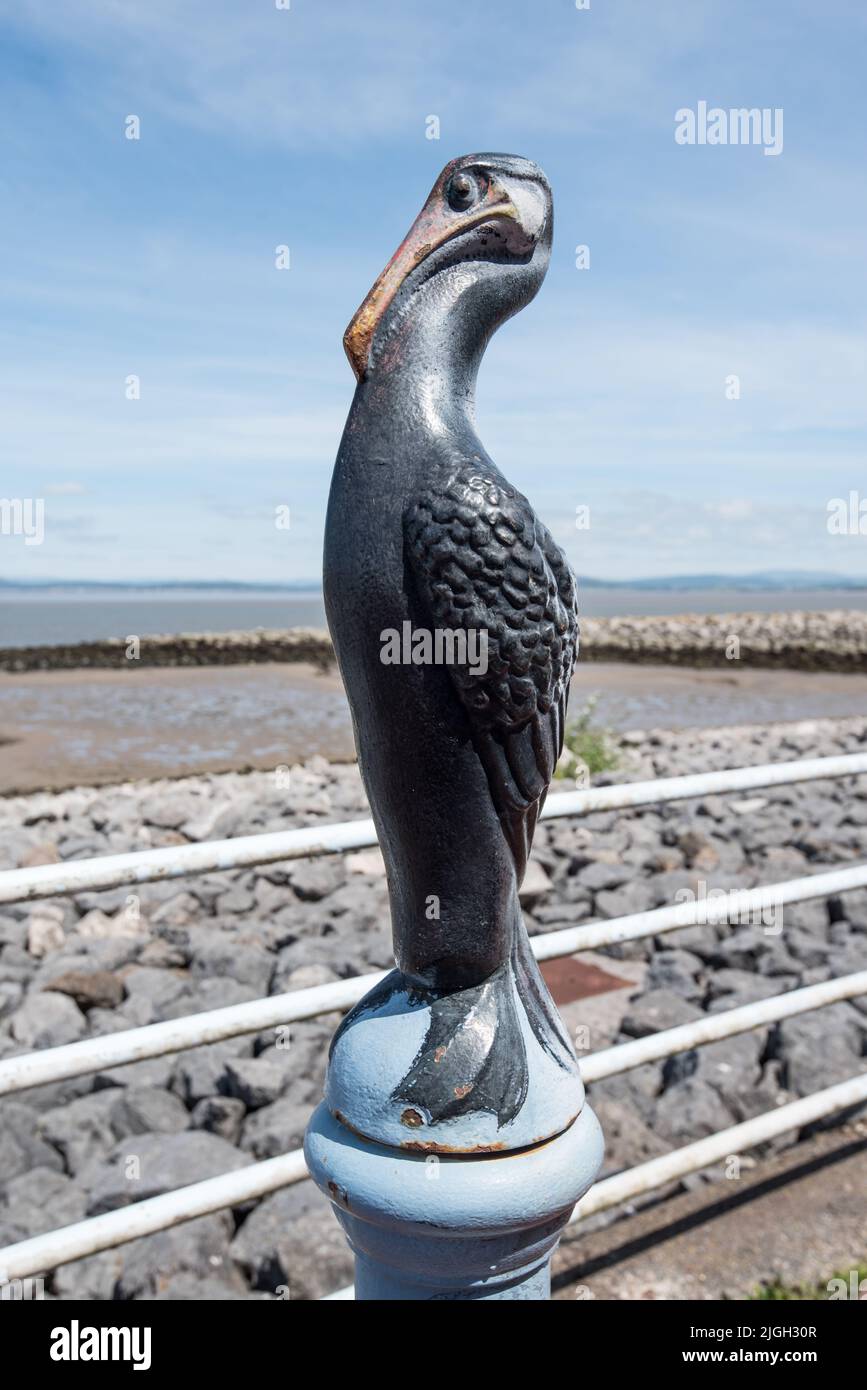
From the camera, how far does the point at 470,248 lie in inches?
69.4

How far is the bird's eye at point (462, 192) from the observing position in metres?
1.75

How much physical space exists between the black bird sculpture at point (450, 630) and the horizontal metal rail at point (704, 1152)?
1.00 m

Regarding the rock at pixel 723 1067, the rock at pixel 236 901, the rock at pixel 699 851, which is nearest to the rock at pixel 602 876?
the rock at pixel 699 851

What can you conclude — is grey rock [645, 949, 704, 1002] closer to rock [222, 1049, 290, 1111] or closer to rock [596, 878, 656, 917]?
rock [596, 878, 656, 917]

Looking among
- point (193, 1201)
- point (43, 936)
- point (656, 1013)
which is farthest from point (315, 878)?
point (193, 1201)

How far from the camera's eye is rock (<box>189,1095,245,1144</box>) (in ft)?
11.9

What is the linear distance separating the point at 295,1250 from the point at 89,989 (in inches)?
81.8

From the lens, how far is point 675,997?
4.52 m

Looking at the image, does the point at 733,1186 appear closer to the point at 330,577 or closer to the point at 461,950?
the point at 461,950

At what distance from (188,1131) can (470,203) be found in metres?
2.98

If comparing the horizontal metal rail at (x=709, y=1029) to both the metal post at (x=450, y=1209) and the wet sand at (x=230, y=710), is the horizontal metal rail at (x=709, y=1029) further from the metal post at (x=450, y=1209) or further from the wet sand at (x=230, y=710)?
the wet sand at (x=230, y=710)
